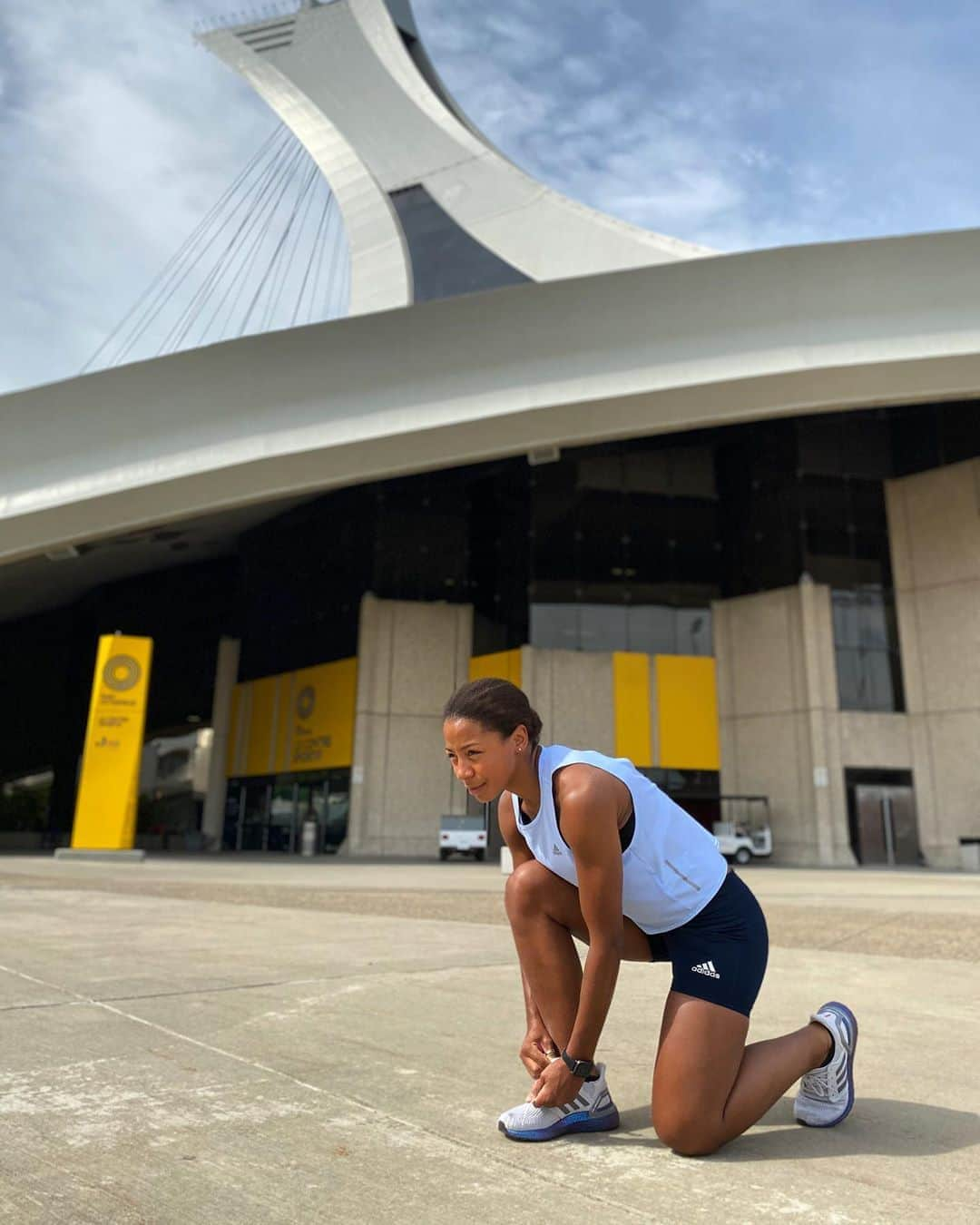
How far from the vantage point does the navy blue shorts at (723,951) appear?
2.14 meters

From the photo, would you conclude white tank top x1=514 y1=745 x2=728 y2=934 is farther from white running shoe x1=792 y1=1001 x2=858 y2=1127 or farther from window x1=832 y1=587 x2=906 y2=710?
window x1=832 y1=587 x2=906 y2=710

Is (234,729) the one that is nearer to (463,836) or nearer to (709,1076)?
(463,836)

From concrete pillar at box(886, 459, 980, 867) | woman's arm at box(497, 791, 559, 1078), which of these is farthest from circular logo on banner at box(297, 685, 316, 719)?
woman's arm at box(497, 791, 559, 1078)

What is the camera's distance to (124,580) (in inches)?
1567

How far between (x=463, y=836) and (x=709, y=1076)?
25010 mm

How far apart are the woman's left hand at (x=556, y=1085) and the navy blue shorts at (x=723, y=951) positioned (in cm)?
32

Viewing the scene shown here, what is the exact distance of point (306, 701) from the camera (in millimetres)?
31609

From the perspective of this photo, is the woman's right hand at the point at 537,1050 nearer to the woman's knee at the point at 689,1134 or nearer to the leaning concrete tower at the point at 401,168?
the woman's knee at the point at 689,1134

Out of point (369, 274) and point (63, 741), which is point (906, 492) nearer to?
point (369, 274)

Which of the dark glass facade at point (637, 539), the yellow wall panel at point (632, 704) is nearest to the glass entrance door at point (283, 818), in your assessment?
the dark glass facade at point (637, 539)

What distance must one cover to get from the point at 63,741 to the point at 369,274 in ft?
84.9

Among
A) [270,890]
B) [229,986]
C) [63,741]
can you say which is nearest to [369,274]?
[63,741]

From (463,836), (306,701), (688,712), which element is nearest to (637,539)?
(688,712)

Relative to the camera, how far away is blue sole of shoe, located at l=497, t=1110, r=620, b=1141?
2.10 m
